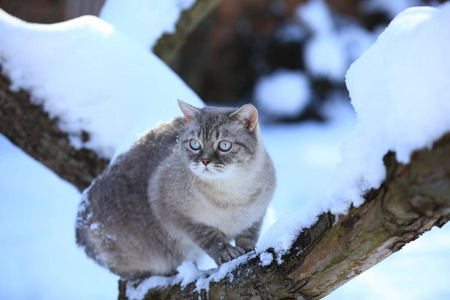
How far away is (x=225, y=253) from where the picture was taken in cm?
228

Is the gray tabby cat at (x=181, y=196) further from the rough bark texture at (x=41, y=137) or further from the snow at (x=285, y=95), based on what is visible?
the snow at (x=285, y=95)

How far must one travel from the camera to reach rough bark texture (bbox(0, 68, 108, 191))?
10.4 ft

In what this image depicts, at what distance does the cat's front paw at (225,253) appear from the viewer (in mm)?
2274

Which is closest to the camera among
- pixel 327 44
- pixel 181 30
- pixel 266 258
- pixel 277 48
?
pixel 266 258

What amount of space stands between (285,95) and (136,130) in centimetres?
501

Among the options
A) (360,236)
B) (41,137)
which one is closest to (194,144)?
(360,236)

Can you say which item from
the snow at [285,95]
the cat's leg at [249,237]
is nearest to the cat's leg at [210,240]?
the cat's leg at [249,237]

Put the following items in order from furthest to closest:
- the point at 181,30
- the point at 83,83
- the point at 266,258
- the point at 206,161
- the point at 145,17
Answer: the point at 181,30 → the point at 145,17 → the point at 83,83 → the point at 206,161 → the point at 266,258

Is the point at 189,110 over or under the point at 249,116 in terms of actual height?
over

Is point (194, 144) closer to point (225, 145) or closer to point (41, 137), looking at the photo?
point (225, 145)

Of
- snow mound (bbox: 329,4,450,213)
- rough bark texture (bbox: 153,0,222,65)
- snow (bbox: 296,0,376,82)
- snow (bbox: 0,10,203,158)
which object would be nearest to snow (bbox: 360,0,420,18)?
snow (bbox: 296,0,376,82)

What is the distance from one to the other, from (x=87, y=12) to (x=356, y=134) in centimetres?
346

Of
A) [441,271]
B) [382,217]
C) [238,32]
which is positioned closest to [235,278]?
[382,217]

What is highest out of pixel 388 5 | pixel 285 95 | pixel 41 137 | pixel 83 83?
pixel 388 5
